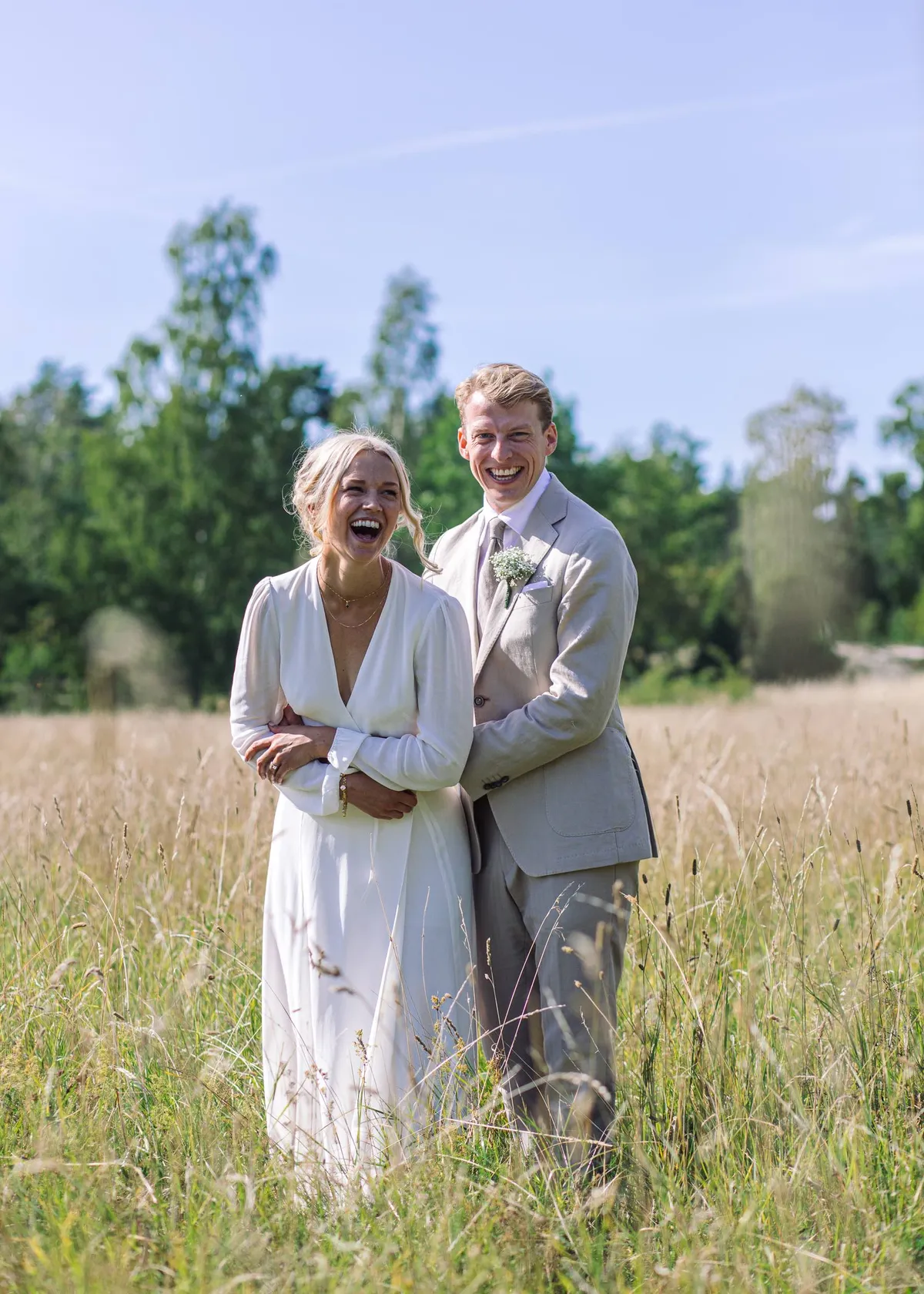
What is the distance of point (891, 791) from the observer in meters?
5.53

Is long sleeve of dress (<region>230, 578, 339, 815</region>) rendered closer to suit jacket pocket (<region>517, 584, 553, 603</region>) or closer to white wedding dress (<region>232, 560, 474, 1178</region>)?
white wedding dress (<region>232, 560, 474, 1178</region>)

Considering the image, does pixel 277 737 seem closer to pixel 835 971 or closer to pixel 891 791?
pixel 835 971

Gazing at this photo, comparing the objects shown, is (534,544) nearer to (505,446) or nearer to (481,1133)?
(505,446)

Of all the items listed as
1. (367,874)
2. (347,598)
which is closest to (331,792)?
(367,874)

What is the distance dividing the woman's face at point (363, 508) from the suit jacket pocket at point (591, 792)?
843 mm

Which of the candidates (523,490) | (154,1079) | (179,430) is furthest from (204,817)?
(179,430)

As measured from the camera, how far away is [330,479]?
3260 millimetres

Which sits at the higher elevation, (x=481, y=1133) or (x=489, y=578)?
(x=489, y=578)

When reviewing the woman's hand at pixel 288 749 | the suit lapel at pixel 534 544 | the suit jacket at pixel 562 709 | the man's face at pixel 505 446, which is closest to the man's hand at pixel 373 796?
the woman's hand at pixel 288 749

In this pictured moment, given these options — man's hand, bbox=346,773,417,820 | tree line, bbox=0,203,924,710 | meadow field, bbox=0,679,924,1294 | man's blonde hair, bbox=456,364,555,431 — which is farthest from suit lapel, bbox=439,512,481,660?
tree line, bbox=0,203,924,710

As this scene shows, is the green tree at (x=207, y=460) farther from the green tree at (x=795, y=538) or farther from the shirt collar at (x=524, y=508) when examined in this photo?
the shirt collar at (x=524, y=508)

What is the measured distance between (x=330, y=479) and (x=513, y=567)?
612 mm

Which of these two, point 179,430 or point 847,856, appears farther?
point 179,430

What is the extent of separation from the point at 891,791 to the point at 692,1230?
137 inches
